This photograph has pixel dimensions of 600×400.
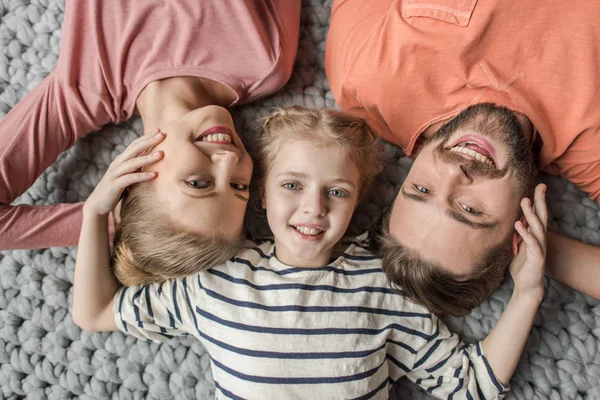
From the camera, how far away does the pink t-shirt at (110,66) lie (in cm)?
96

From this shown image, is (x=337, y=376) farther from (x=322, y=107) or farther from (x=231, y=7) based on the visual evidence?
(x=231, y=7)

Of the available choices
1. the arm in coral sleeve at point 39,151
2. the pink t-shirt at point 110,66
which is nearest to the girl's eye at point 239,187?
the pink t-shirt at point 110,66

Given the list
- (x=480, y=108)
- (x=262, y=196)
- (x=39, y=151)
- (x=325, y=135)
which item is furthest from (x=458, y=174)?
(x=39, y=151)

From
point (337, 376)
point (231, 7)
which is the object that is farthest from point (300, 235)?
point (231, 7)

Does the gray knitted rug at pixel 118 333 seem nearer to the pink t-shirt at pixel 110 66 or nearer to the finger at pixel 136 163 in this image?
the pink t-shirt at pixel 110 66

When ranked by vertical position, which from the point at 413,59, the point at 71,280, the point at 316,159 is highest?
the point at 413,59

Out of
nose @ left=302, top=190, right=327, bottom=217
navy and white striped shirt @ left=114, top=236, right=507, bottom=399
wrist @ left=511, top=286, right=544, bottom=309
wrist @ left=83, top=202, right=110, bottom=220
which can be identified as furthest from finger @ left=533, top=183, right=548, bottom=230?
wrist @ left=83, top=202, right=110, bottom=220

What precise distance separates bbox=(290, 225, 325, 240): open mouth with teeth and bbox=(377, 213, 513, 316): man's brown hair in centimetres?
13

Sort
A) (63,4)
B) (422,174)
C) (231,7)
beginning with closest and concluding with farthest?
(422,174)
(231,7)
(63,4)

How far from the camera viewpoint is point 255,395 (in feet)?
2.81

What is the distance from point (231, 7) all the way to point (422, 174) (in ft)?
1.58

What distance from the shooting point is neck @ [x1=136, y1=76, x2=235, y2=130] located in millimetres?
934

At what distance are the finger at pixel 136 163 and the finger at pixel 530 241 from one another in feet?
1.96

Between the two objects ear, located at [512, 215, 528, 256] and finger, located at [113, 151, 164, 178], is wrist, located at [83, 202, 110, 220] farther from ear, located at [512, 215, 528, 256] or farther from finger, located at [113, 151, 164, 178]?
ear, located at [512, 215, 528, 256]
